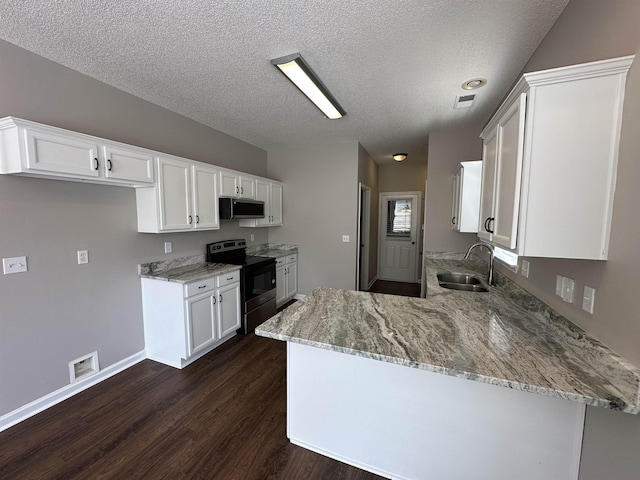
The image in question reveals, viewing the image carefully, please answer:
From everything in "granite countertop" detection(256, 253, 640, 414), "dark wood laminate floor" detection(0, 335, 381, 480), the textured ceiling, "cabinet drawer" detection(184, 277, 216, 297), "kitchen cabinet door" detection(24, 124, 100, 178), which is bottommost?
"dark wood laminate floor" detection(0, 335, 381, 480)

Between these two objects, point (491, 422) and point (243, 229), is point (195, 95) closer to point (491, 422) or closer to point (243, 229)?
point (243, 229)

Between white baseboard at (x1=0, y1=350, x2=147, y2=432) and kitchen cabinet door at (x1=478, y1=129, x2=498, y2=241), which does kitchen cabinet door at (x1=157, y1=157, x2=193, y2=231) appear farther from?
kitchen cabinet door at (x1=478, y1=129, x2=498, y2=241)

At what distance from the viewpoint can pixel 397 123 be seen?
3.37m

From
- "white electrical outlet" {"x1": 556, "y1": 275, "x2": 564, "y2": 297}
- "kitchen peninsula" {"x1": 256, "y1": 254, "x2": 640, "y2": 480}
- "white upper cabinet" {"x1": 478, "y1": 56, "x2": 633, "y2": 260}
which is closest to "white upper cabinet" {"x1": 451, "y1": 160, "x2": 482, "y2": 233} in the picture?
"kitchen peninsula" {"x1": 256, "y1": 254, "x2": 640, "y2": 480}

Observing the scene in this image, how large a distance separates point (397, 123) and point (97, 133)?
3.22 meters

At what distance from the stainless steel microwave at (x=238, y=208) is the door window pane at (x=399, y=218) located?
3.41 meters

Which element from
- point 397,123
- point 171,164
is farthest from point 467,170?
point 171,164

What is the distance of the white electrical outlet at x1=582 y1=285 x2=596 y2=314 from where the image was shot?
3.85 feet

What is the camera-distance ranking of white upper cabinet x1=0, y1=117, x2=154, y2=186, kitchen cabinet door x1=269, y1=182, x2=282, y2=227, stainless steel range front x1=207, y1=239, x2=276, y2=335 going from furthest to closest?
kitchen cabinet door x1=269, y1=182, x2=282, y2=227 < stainless steel range front x1=207, y1=239, x2=276, y2=335 < white upper cabinet x1=0, y1=117, x2=154, y2=186

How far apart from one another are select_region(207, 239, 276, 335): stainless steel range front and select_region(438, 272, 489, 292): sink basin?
222cm

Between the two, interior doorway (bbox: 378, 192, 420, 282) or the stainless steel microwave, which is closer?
the stainless steel microwave

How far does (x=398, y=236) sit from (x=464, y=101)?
11.8 ft

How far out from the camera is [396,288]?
557cm

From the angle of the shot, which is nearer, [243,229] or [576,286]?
[576,286]
